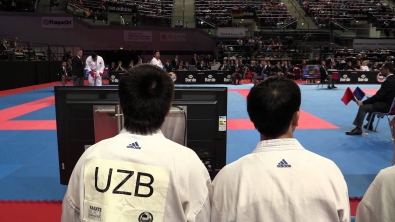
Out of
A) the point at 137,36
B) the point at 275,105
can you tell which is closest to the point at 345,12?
the point at 137,36

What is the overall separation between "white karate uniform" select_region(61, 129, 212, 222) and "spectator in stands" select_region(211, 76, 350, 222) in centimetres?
16

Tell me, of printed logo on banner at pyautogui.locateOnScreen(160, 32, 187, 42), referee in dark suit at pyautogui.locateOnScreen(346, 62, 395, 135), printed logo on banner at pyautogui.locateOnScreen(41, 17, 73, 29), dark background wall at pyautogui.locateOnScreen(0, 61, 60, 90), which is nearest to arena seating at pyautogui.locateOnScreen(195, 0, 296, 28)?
printed logo on banner at pyautogui.locateOnScreen(160, 32, 187, 42)

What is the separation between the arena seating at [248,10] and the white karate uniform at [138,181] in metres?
28.0

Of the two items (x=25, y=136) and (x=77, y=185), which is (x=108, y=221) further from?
(x=25, y=136)

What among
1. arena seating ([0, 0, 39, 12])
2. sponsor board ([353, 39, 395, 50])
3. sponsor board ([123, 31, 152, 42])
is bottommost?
sponsor board ([353, 39, 395, 50])

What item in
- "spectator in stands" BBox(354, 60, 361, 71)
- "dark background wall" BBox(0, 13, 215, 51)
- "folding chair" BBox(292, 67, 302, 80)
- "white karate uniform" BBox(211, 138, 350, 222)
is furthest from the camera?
"dark background wall" BBox(0, 13, 215, 51)

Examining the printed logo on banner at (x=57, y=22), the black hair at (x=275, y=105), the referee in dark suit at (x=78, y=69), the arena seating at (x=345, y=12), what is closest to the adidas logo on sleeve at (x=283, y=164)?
the black hair at (x=275, y=105)

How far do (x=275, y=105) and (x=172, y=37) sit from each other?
27588 mm

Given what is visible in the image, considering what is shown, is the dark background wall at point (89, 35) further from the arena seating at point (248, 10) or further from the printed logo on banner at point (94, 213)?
the printed logo on banner at point (94, 213)

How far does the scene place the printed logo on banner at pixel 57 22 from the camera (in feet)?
79.9

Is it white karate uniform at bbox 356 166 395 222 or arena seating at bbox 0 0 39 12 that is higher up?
arena seating at bbox 0 0 39 12

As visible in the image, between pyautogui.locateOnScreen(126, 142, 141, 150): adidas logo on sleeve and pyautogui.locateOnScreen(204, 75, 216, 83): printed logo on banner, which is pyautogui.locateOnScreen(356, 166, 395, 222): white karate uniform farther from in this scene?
pyautogui.locateOnScreen(204, 75, 216, 83): printed logo on banner

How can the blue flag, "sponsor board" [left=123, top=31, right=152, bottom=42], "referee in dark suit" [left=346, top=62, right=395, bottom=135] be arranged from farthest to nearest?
1. "sponsor board" [left=123, top=31, right=152, bottom=42]
2. the blue flag
3. "referee in dark suit" [left=346, top=62, right=395, bottom=135]

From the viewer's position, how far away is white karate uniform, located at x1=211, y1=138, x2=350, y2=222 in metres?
1.45
